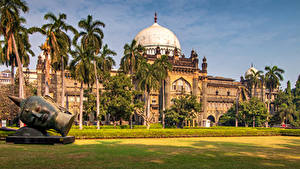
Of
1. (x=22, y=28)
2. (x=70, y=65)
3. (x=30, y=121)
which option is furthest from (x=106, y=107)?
(x=30, y=121)

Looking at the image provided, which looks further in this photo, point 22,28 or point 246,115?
point 246,115

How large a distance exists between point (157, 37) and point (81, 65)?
43.9 meters

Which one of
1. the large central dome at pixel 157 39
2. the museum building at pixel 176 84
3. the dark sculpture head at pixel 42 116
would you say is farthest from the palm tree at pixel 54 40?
the large central dome at pixel 157 39

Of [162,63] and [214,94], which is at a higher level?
[162,63]

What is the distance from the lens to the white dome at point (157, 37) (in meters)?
80.2

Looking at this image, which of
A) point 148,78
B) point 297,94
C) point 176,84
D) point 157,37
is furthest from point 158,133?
point 297,94

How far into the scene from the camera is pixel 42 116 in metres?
20.9

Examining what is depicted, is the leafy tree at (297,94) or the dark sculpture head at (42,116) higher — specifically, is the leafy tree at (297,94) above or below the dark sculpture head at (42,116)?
above

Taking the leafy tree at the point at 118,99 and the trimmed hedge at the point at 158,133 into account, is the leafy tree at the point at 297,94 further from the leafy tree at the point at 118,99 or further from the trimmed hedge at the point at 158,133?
the leafy tree at the point at 118,99

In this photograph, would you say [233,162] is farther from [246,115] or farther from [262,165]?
[246,115]

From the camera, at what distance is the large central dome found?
7981 centimetres

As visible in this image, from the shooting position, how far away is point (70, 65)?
137 feet

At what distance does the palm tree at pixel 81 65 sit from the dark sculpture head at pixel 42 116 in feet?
60.6

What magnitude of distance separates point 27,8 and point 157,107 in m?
38.3
